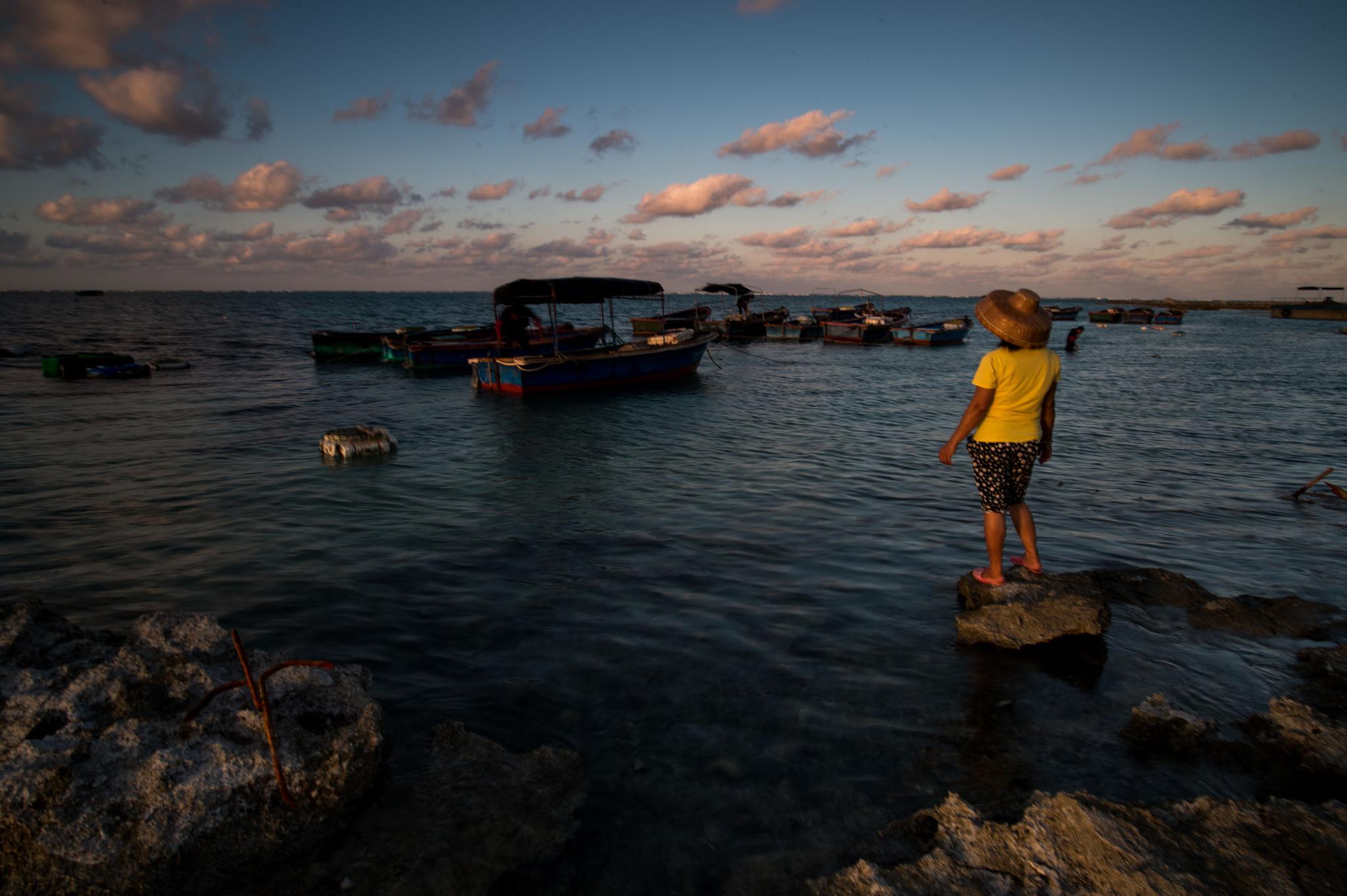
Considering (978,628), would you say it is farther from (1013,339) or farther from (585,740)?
(585,740)

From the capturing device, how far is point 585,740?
3.84 m

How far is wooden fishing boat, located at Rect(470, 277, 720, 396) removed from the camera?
1997 cm

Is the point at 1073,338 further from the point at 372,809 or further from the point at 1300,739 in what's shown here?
the point at 372,809

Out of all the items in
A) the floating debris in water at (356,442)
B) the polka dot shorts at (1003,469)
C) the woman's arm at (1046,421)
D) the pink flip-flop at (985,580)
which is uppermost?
the woman's arm at (1046,421)

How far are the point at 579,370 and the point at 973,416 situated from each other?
16.9 meters

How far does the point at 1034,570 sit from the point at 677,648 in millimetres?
3018

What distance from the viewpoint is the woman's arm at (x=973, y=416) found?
4918 millimetres

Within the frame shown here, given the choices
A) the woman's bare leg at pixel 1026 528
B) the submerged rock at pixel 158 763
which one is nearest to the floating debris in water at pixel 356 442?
the submerged rock at pixel 158 763

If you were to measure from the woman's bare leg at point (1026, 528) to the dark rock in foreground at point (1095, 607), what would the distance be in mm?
132

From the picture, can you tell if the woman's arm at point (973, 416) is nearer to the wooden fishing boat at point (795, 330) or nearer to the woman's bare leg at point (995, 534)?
the woman's bare leg at point (995, 534)

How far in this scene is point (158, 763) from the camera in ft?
9.38

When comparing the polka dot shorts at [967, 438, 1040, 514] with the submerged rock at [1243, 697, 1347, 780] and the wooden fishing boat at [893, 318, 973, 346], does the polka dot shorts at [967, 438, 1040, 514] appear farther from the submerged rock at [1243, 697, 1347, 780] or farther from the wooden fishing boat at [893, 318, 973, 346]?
the wooden fishing boat at [893, 318, 973, 346]

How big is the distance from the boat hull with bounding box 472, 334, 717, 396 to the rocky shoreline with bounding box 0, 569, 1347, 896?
16.8 meters

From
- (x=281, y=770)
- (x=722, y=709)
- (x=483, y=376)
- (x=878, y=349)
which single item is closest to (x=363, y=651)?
(x=281, y=770)
